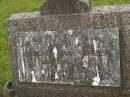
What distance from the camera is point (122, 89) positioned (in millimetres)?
7289

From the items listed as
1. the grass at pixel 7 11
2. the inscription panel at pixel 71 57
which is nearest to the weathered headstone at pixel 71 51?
the inscription panel at pixel 71 57

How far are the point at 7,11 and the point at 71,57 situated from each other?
6905 millimetres

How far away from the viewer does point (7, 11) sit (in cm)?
1386

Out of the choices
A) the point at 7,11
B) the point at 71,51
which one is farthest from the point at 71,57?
the point at 7,11

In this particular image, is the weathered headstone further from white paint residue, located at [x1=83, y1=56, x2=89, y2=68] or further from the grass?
the grass

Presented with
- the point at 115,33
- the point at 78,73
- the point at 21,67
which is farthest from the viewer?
the point at 21,67

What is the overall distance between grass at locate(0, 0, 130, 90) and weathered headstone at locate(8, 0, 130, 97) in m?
1.88

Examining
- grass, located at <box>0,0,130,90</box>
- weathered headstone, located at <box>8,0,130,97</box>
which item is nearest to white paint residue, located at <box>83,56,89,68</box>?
weathered headstone, located at <box>8,0,130,97</box>

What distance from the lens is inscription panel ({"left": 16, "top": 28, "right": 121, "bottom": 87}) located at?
719cm

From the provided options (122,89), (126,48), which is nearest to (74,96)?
(122,89)

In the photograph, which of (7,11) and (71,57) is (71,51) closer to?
(71,57)

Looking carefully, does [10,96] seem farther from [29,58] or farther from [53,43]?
[53,43]

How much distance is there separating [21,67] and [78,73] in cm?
134

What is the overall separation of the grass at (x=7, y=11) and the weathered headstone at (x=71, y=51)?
6.16ft
